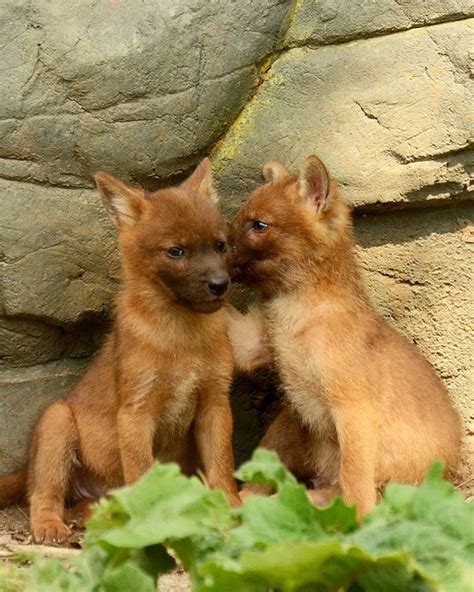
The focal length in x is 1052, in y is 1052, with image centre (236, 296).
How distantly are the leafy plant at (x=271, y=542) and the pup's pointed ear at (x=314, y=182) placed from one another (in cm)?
300

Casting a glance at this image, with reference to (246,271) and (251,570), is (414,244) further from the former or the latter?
(251,570)

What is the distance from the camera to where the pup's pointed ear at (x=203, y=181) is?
6.94 m

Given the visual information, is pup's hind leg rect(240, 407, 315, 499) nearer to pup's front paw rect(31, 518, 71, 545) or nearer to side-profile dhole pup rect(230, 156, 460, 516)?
side-profile dhole pup rect(230, 156, 460, 516)

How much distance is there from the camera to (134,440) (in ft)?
21.8

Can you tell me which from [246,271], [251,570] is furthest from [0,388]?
[251,570]

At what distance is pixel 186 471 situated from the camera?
24.0 ft

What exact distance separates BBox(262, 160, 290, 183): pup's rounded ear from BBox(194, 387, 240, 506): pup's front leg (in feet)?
4.83

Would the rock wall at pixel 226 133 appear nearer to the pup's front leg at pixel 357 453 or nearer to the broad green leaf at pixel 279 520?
the pup's front leg at pixel 357 453

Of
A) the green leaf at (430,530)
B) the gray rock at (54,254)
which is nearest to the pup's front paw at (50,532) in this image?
the gray rock at (54,254)

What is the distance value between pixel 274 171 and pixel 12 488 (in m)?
2.88

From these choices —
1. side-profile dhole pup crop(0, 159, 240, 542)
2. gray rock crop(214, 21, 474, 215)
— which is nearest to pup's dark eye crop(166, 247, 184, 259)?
side-profile dhole pup crop(0, 159, 240, 542)

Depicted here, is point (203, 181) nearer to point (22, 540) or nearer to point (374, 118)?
point (374, 118)

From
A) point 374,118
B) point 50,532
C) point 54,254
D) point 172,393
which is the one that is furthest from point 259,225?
point 50,532

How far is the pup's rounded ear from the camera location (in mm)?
7084
